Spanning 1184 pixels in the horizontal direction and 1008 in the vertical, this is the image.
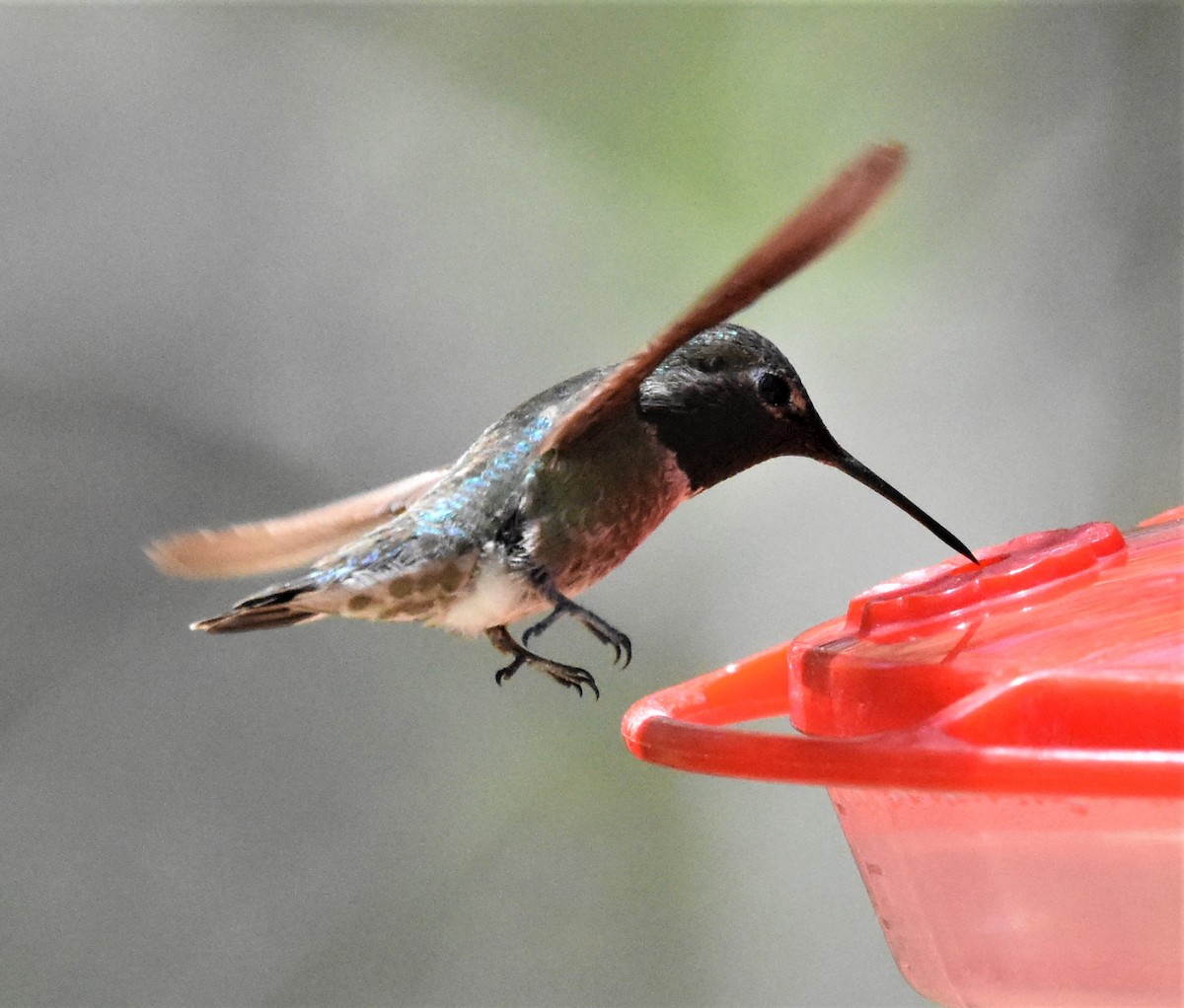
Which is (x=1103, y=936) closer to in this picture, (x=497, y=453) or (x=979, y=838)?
(x=979, y=838)

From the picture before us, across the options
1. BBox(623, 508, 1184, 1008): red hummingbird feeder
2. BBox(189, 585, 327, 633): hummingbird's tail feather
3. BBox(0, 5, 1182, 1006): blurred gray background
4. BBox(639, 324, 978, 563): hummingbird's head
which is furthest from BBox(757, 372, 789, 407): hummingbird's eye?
BBox(0, 5, 1182, 1006): blurred gray background

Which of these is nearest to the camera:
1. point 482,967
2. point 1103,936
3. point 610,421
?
point 1103,936

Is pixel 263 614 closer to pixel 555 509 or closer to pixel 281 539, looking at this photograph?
pixel 281 539

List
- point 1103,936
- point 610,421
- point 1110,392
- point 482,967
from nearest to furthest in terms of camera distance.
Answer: point 1103,936, point 610,421, point 1110,392, point 482,967

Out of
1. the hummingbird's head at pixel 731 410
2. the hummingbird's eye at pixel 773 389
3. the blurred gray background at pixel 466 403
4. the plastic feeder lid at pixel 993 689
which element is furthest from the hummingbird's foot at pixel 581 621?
the blurred gray background at pixel 466 403

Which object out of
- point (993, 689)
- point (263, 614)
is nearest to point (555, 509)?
point (263, 614)

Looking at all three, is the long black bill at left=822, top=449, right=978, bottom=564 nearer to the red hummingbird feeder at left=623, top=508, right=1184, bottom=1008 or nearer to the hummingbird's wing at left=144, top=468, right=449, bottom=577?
the red hummingbird feeder at left=623, top=508, right=1184, bottom=1008

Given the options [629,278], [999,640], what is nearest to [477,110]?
[629,278]

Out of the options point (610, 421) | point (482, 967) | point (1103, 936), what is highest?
point (610, 421)

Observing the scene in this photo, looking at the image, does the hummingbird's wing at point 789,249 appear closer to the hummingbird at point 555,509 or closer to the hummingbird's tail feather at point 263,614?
the hummingbird at point 555,509
